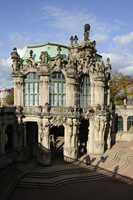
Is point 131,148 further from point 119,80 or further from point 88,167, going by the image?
point 119,80

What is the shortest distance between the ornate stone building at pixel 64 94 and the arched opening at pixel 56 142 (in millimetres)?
1114

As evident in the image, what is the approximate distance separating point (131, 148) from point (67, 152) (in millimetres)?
10739

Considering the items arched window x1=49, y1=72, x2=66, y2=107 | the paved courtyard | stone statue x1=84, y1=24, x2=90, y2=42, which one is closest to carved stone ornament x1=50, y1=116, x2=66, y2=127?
arched window x1=49, y1=72, x2=66, y2=107

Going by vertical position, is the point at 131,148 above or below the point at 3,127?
below

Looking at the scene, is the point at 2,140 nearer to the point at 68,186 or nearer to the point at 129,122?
the point at 68,186

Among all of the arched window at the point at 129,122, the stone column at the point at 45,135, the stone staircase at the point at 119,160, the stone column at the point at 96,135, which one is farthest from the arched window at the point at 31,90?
the arched window at the point at 129,122

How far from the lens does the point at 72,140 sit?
43.9 m

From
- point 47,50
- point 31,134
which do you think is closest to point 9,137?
point 31,134

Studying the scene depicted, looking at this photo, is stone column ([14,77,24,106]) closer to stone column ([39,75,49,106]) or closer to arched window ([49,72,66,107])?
stone column ([39,75,49,106])

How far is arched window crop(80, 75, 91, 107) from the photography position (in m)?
46.5

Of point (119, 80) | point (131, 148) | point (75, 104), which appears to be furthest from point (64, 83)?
point (119, 80)

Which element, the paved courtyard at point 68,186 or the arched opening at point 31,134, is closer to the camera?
the paved courtyard at point 68,186

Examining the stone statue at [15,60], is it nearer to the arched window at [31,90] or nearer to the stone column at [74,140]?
the arched window at [31,90]

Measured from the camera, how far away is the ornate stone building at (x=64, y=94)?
1705 inches
